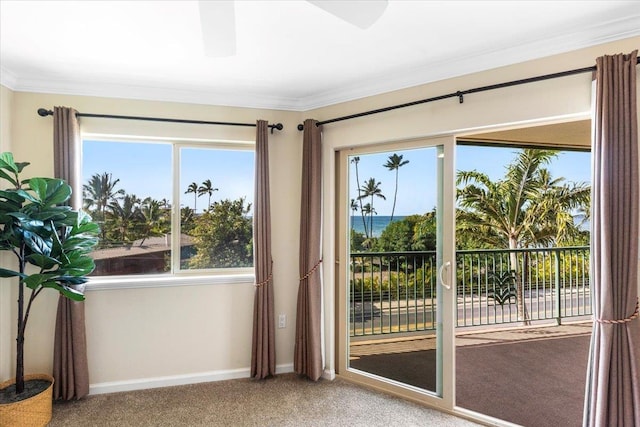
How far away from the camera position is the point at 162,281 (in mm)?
2975

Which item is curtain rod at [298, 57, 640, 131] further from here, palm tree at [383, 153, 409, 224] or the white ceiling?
palm tree at [383, 153, 409, 224]

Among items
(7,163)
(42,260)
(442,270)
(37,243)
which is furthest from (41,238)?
(442,270)

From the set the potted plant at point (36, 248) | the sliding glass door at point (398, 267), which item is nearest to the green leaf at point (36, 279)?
the potted plant at point (36, 248)

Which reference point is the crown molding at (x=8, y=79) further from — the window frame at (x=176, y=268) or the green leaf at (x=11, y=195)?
the green leaf at (x=11, y=195)

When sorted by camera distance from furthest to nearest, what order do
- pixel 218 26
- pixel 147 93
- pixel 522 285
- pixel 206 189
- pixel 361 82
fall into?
1. pixel 522 285
2. pixel 206 189
3. pixel 147 93
4. pixel 361 82
5. pixel 218 26

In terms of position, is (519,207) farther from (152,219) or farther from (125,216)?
(125,216)

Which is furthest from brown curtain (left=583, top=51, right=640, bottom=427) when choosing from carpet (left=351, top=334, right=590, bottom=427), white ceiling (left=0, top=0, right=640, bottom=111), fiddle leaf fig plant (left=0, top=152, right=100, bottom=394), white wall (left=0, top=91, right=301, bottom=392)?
fiddle leaf fig plant (left=0, top=152, right=100, bottom=394)

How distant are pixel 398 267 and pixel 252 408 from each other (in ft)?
5.17

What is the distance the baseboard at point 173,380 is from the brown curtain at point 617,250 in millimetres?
2321

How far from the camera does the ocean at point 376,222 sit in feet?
9.60

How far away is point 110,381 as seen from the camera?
2.87 meters

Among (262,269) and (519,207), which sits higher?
(519,207)

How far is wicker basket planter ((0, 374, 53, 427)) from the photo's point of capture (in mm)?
2203

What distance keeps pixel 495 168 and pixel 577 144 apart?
87cm
